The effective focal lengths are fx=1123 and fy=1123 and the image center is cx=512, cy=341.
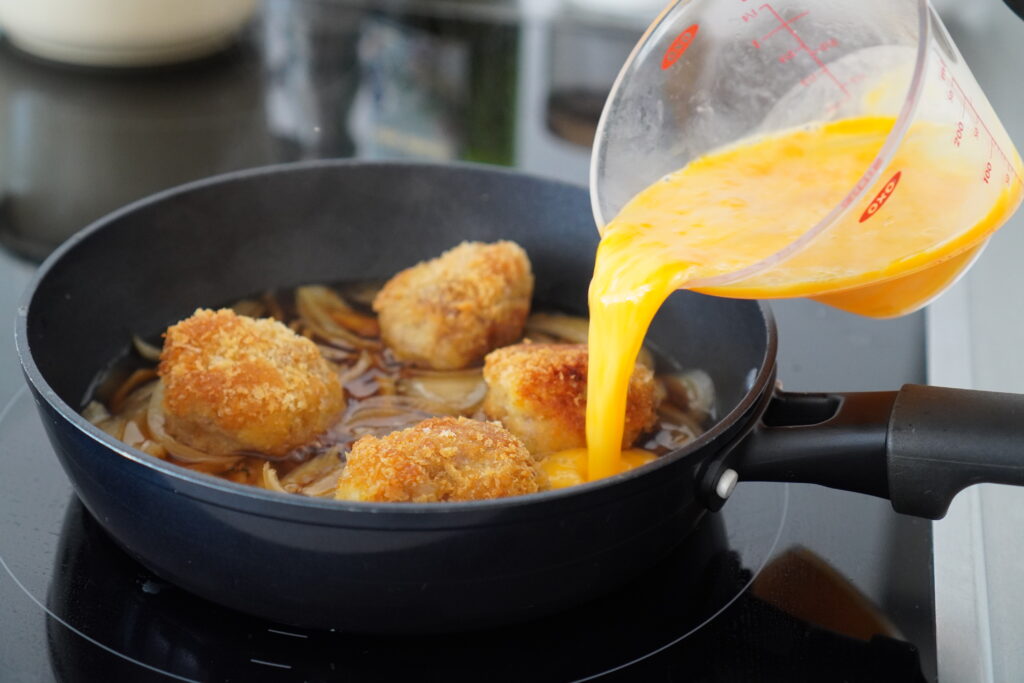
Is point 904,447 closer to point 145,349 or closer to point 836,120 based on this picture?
point 836,120

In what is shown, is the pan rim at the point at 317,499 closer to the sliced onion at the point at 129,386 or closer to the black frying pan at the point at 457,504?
the black frying pan at the point at 457,504

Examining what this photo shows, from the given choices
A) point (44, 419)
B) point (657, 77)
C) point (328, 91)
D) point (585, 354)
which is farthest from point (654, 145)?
point (328, 91)

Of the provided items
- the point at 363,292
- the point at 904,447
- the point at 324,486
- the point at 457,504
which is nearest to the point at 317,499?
the point at 457,504

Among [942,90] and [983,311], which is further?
[983,311]

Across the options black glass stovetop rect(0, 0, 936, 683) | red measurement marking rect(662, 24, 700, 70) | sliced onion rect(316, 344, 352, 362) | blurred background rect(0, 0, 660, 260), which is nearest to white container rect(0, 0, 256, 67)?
blurred background rect(0, 0, 660, 260)

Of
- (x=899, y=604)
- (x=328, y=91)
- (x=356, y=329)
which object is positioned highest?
(x=328, y=91)

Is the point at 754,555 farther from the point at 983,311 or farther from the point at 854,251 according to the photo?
the point at 983,311
